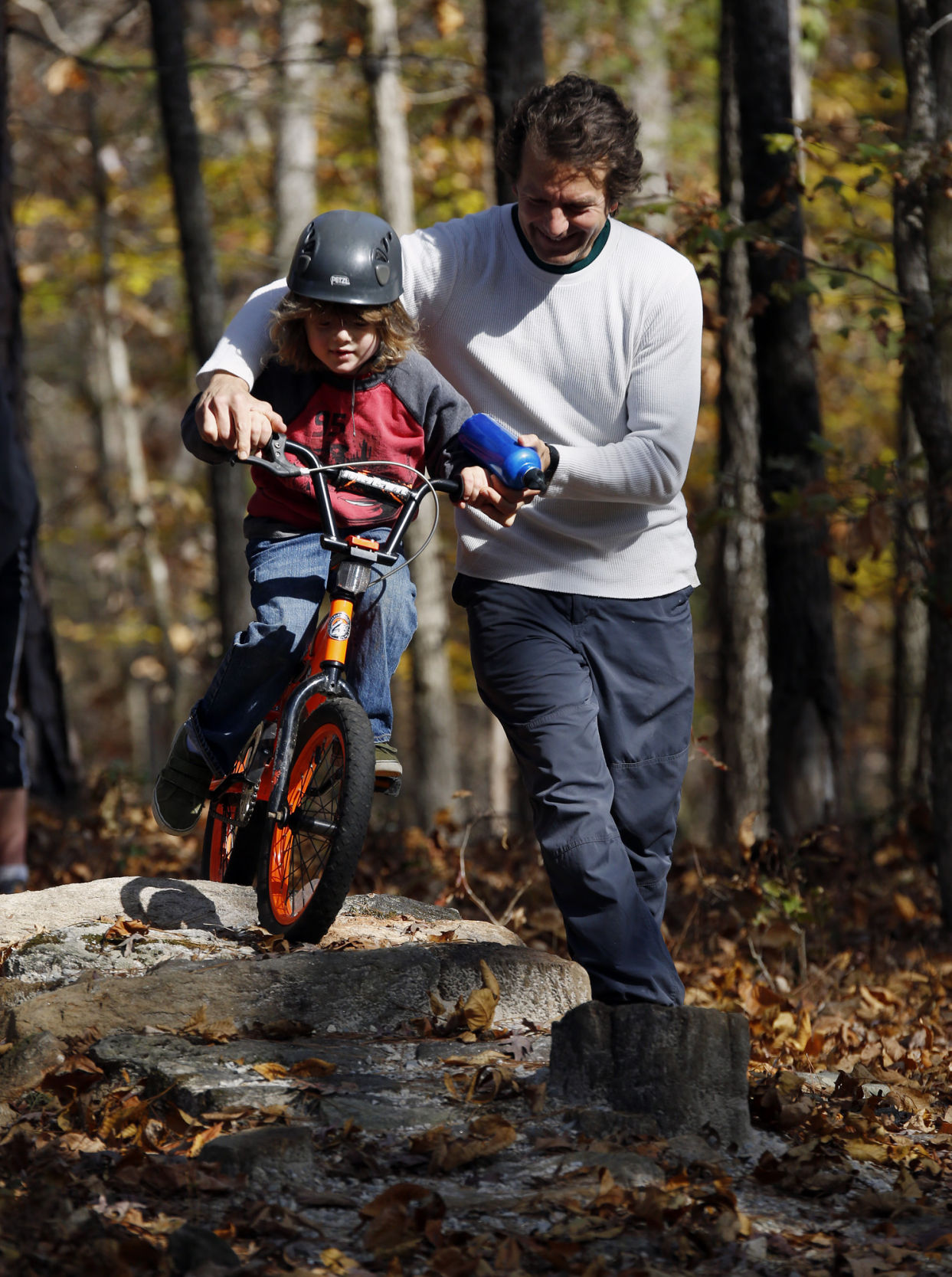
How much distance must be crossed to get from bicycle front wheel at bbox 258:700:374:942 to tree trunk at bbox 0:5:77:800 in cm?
489

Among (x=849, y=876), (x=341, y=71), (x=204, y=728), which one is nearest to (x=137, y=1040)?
(x=204, y=728)

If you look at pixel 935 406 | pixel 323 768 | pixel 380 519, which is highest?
pixel 935 406

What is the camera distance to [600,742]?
3812 millimetres

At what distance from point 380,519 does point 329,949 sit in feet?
4.39

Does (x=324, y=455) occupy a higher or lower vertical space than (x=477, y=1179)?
higher

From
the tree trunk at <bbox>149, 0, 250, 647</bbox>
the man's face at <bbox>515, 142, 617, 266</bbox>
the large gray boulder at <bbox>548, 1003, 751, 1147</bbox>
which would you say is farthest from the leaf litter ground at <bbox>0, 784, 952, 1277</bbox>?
the tree trunk at <bbox>149, 0, 250, 647</bbox>

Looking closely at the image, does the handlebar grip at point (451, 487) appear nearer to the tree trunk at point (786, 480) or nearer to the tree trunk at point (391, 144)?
the tree trunk at point (786, 480)

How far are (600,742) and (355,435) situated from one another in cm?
119

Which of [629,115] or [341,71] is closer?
[629,115]

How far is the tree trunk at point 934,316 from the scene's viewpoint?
6.13 m

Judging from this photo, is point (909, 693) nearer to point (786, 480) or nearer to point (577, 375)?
point (786, 480)

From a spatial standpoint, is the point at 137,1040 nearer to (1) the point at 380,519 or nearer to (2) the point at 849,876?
(1) the point at 380,519

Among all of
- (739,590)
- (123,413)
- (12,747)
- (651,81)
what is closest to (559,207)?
(12,747)

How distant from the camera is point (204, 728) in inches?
174
